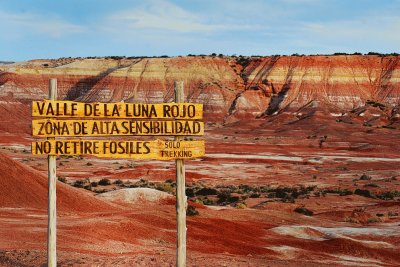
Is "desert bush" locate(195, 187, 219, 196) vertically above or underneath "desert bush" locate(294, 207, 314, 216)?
underneath

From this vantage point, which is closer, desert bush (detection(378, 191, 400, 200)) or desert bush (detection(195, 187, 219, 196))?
desert bush (detection(195, 187, 219, 196))

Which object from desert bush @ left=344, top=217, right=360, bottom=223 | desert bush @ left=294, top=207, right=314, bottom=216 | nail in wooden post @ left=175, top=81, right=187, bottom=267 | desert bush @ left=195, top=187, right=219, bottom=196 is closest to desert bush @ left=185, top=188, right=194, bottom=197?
desert bush @ left=195, top=187, right=219, bottom=196

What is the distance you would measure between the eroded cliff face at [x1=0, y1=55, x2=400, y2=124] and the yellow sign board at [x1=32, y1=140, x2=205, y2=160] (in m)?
93.7

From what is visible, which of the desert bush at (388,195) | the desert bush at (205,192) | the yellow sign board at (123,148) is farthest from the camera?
the desert bush at (388,195)

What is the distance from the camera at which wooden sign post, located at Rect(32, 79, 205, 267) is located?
9.66 metres

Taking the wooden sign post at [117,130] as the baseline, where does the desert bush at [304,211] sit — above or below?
below

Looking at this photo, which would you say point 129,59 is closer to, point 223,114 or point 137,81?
point 137,81

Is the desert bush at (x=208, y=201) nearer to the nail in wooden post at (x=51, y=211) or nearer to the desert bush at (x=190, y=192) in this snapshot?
the desert bush at (x=190, y=192)

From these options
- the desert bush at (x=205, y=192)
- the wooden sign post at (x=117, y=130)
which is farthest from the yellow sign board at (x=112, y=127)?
the desert bush at (x=205, y=192)

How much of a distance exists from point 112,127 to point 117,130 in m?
0.11

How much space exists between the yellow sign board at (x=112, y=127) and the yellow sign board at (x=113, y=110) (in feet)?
0.36

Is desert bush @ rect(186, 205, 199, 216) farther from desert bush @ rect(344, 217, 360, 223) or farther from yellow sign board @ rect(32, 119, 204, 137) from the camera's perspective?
yellow sign board @ rect(32, 119, 204, 137)

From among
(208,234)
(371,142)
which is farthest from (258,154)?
(208,234)

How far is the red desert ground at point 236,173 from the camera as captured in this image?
51.2 feet
